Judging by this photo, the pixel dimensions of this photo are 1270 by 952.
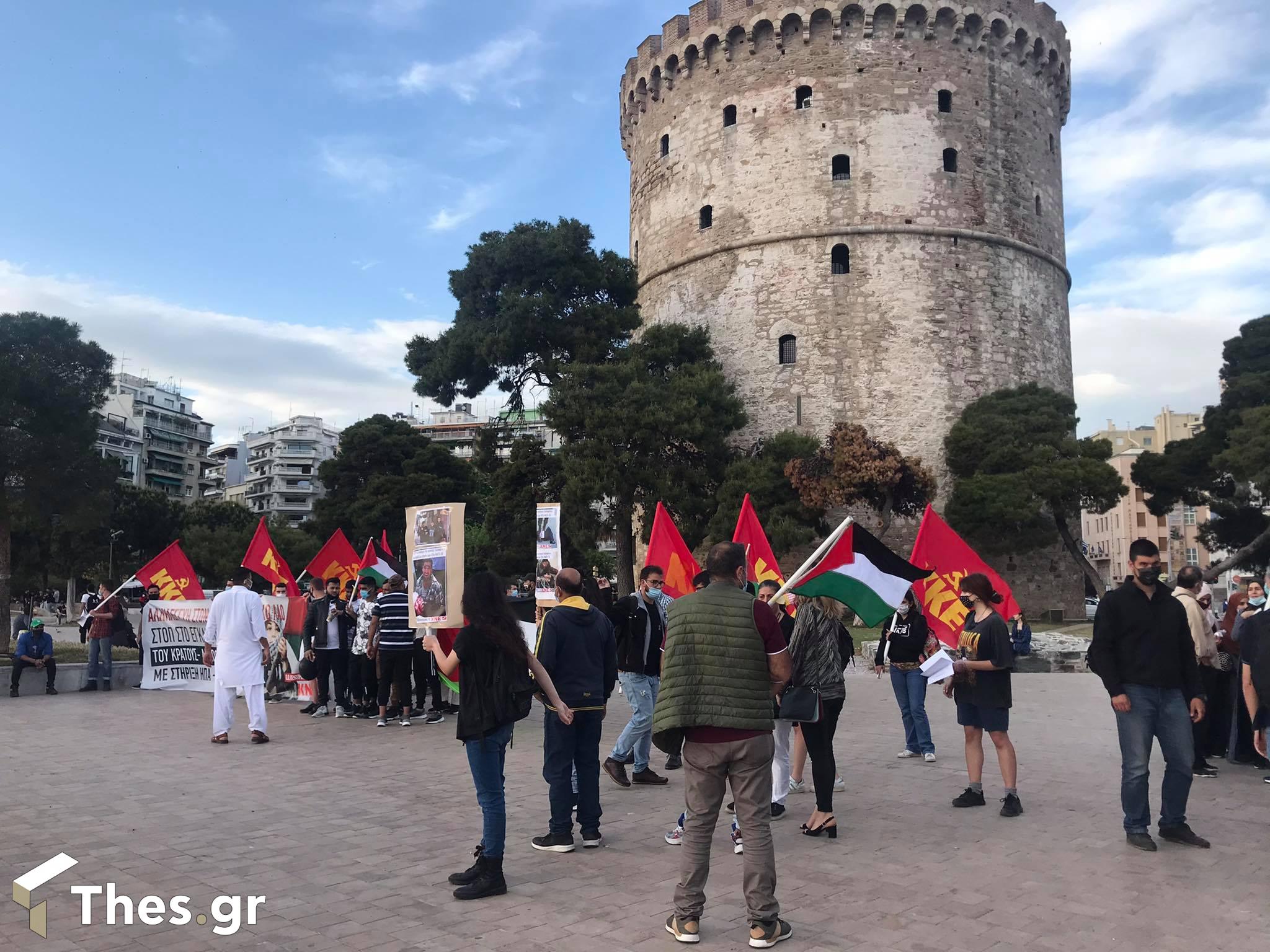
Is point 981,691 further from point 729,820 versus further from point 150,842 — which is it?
point 150,842

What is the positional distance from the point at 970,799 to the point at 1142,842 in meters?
1.33

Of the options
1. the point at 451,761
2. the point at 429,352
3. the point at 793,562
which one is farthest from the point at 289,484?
the point at 451,761

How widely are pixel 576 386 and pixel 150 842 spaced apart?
24050mm

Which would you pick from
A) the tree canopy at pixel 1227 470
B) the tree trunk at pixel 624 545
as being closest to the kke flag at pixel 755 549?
the tree trunk at pixel 624 545

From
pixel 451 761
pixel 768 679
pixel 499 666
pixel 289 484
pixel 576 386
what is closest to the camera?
pixel 768 679

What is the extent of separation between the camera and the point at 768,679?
4988 mm

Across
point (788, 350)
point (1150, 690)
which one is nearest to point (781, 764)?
point (1150, 690)

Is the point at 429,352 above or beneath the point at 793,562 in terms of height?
above

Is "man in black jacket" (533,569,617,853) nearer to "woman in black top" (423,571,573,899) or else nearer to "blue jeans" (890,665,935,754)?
"woman in black top" (423,571,573,899)

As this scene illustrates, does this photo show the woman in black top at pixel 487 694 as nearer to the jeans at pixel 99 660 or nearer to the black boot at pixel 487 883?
the black boot at pixel 487 883

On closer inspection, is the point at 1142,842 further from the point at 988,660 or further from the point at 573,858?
the point at 573,858

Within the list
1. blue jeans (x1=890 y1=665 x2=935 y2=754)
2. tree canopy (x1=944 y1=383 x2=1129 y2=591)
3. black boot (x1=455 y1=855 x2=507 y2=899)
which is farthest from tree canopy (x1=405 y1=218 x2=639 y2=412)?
black boot (x1=455 y1=855 x2=507 y2=899)

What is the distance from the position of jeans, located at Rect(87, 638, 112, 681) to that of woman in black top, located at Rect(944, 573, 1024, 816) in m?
13.0

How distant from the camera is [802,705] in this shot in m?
6.75
